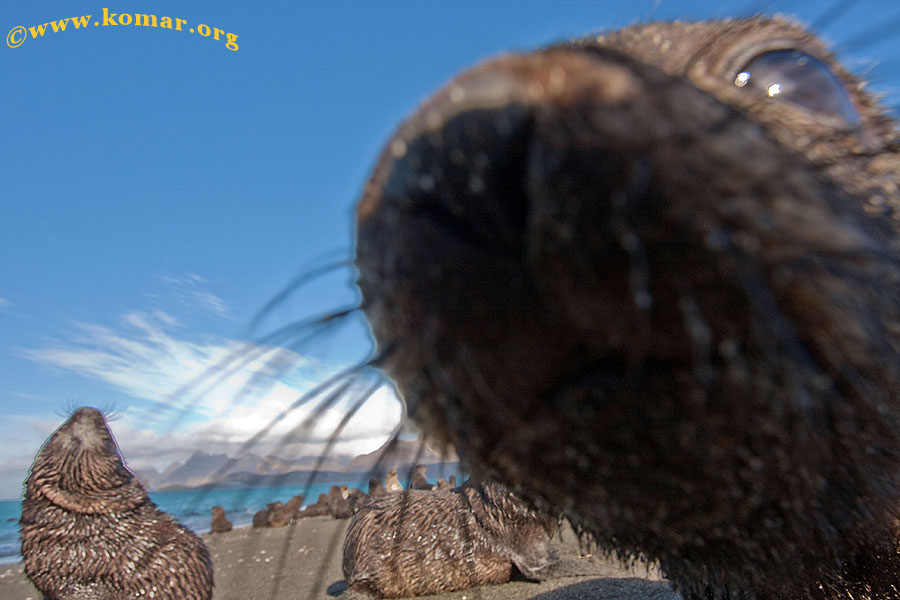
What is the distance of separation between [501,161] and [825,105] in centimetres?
124

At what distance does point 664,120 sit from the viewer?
0.90 m

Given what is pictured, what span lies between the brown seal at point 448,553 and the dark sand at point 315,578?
0.61 feet

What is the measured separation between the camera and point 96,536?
5500mm

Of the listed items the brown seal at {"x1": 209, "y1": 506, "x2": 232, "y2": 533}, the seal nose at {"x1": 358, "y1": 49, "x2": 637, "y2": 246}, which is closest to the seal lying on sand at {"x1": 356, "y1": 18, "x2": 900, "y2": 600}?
the seal nose at {"x1": 358, "y1": 49, "x2": 637, "y2": 246}

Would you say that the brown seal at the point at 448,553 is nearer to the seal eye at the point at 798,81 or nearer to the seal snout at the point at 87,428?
the seal snout at the point at 87,428

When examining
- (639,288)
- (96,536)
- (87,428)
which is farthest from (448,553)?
(639,288)

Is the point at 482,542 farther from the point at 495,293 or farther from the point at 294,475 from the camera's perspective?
the point at 495,293

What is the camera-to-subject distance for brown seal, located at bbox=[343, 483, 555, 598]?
6.12 metres

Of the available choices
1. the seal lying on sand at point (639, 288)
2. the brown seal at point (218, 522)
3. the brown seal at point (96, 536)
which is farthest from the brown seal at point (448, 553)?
the brown seal at point (218, 522)


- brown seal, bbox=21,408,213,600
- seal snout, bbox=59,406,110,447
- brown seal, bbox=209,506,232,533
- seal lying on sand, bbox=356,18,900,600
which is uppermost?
brown seal, bbox=209,506,232,533

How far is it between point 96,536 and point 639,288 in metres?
6.45

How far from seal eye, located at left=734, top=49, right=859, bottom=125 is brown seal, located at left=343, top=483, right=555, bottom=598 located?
5.14m

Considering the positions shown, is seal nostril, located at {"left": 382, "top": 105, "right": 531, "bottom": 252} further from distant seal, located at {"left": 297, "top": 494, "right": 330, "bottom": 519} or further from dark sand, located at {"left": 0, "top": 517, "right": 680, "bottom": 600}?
distant seal, located at {"left": 297, "top": 494, "right": 330, "bottom": 519}

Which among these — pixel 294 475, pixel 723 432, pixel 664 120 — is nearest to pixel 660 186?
pixel 664 120
